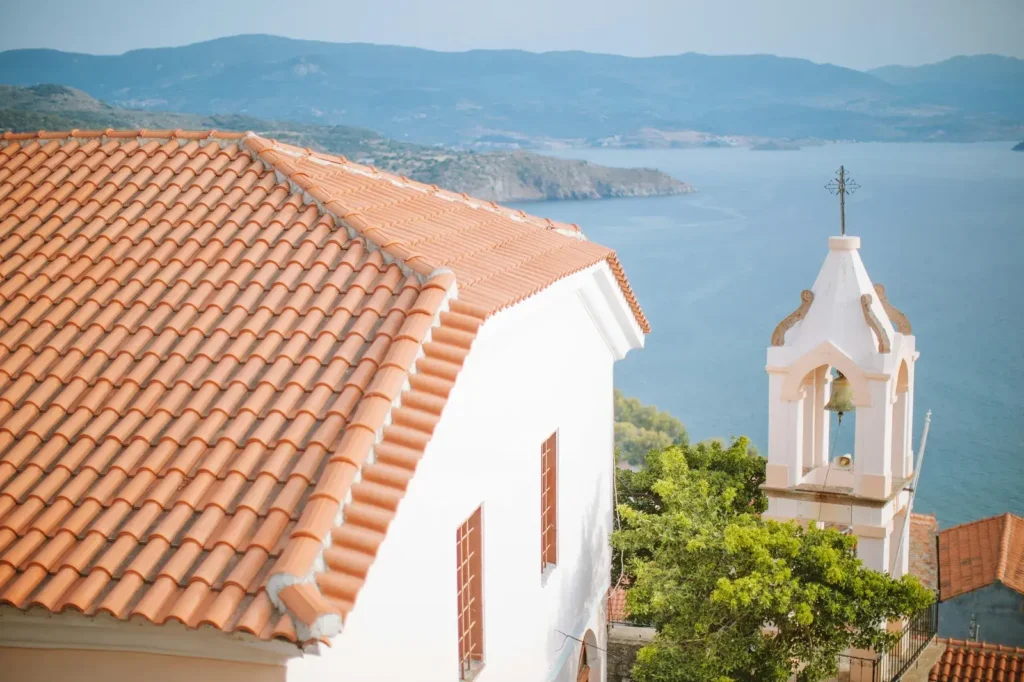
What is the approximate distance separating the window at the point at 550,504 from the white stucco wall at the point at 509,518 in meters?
0.09

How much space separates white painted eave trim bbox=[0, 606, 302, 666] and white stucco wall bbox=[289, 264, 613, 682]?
0.91 ft

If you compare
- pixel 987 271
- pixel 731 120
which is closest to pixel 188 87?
pixel 731 120

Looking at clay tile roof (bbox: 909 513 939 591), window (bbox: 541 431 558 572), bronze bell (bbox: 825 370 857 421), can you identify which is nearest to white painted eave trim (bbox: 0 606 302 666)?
window (bbox: 541 431 558 572)

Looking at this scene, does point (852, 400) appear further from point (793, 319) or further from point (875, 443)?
point (793, 319)

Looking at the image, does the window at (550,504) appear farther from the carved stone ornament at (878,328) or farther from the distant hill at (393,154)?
the distant hill at (393,154)

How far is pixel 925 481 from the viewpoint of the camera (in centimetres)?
6812

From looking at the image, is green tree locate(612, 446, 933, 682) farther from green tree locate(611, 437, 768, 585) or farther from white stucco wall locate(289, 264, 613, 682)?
green tree locate(611, 437, 768, 585)

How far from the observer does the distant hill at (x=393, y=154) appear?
74.2 metres

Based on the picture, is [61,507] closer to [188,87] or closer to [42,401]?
[42,401]

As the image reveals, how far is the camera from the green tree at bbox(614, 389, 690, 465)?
228ft

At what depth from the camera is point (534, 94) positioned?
4281 inches

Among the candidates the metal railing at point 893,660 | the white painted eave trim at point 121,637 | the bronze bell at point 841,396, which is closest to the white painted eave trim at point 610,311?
the bronze bell at point 841,396

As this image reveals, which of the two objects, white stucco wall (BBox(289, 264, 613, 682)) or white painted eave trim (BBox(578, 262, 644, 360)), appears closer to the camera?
white stucco wall (BBox(289, 264, 613, 682))

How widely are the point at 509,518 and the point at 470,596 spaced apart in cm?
80
